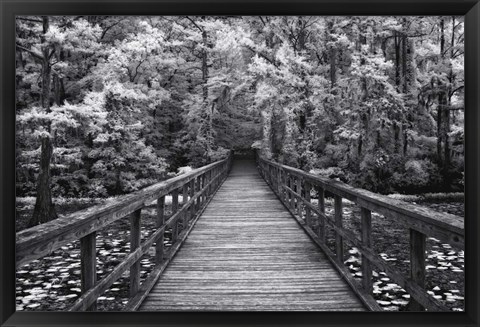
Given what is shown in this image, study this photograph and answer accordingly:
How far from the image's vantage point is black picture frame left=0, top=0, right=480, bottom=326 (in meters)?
2.20

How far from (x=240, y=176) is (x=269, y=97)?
4920 mm

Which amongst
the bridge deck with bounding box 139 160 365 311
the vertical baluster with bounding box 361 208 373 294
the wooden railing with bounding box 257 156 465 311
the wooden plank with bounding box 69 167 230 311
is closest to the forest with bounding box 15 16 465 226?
the bridge deck with bounding box 139 160 365 311

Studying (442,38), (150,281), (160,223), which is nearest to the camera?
(150,281)

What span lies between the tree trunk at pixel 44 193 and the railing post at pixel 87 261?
1029 cm

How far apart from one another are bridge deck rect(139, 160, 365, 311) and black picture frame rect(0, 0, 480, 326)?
2.72 feet

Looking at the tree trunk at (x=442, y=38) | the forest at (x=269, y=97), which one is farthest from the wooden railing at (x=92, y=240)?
the tree trunk at (x=442, y=38)

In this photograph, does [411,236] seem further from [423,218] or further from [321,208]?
[321,208]

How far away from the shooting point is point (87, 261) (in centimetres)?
226

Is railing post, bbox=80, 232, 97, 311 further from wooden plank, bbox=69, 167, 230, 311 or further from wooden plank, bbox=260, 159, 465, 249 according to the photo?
wooden plank, bbox=260, 159, 465, 249

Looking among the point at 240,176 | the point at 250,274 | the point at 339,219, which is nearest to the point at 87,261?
the point at 250,274

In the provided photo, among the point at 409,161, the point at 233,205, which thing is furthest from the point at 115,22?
the point at 409,161

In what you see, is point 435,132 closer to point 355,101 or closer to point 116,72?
point 355,101

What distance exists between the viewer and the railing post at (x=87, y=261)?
2.24 m
